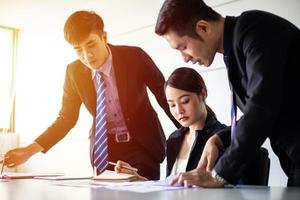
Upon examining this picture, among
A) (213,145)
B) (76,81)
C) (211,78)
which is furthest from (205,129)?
(211,78)

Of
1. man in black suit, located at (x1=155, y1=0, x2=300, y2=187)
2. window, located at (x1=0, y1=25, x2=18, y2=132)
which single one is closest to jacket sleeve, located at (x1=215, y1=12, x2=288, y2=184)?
man in black suit, located at (x1=155, y1=0, x2=300, y2=187)

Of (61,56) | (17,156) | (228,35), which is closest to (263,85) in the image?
(228,35)

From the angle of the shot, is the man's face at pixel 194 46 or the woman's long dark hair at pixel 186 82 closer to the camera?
the man's face at pixel 194 46

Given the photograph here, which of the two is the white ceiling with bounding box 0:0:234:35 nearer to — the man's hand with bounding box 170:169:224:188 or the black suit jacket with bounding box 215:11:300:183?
the black suit jacket with bounding box 215:11:300:183

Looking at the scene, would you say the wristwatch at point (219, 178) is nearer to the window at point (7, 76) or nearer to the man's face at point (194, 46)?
the man's face at point (194, 46)

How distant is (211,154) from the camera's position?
1.14 metres

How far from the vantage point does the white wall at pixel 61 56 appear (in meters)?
2.57

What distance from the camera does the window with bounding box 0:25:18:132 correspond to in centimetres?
446

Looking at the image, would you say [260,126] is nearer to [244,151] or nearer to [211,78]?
[244,151]

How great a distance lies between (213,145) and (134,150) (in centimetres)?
65

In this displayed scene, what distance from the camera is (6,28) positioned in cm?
450

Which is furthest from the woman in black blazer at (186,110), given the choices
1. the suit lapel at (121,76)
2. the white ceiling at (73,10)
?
the white ceiling at (73,10)

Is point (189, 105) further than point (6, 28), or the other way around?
point (6, 28)

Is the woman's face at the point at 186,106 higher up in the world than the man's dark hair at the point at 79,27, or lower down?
lower down
